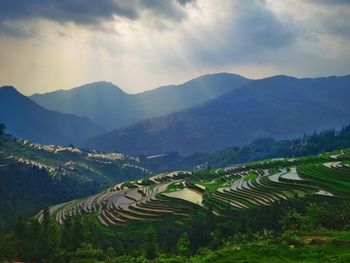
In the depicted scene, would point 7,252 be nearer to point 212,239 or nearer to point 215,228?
point 212,239

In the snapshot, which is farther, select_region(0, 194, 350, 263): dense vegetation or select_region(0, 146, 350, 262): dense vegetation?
select_region(0, 146, 350, 262): dense vegetation

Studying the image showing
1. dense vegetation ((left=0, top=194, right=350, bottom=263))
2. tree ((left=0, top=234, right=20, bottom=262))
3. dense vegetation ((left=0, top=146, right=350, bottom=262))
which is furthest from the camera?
tree ((left=0, top=234, right=20, bottom=262))

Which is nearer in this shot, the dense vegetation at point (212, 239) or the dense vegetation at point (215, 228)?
the dense vegetation at point (212, 239)

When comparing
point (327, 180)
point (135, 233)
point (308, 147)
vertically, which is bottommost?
point (135, 233)

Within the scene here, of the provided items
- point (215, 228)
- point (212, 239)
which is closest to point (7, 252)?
point (212, 239)

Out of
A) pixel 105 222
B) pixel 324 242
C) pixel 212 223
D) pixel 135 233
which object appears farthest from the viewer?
pixel 105 222

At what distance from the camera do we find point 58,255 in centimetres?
3031

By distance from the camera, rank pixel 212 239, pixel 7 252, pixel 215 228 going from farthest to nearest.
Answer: pixel 215 228 < pixel 212 239 < pixel 7 252

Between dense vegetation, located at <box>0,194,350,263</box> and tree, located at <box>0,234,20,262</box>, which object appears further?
tree, located at <box>0,234,20,262</box>

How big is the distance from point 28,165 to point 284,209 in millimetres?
140813

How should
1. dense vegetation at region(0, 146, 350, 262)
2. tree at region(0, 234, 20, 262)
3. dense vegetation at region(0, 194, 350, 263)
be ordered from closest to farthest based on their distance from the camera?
dense vegetation at region(0, 194, 350, 263), dense vegetation at region(0, 146, 350, 262), tree at region(0, 234, 20, 262)

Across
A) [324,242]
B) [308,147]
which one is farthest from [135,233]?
[308,147]

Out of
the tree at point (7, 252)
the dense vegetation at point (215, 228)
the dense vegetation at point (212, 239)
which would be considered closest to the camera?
the dense vegetation at point (212, 239)

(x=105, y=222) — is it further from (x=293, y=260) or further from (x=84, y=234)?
(x=293, y=260)
